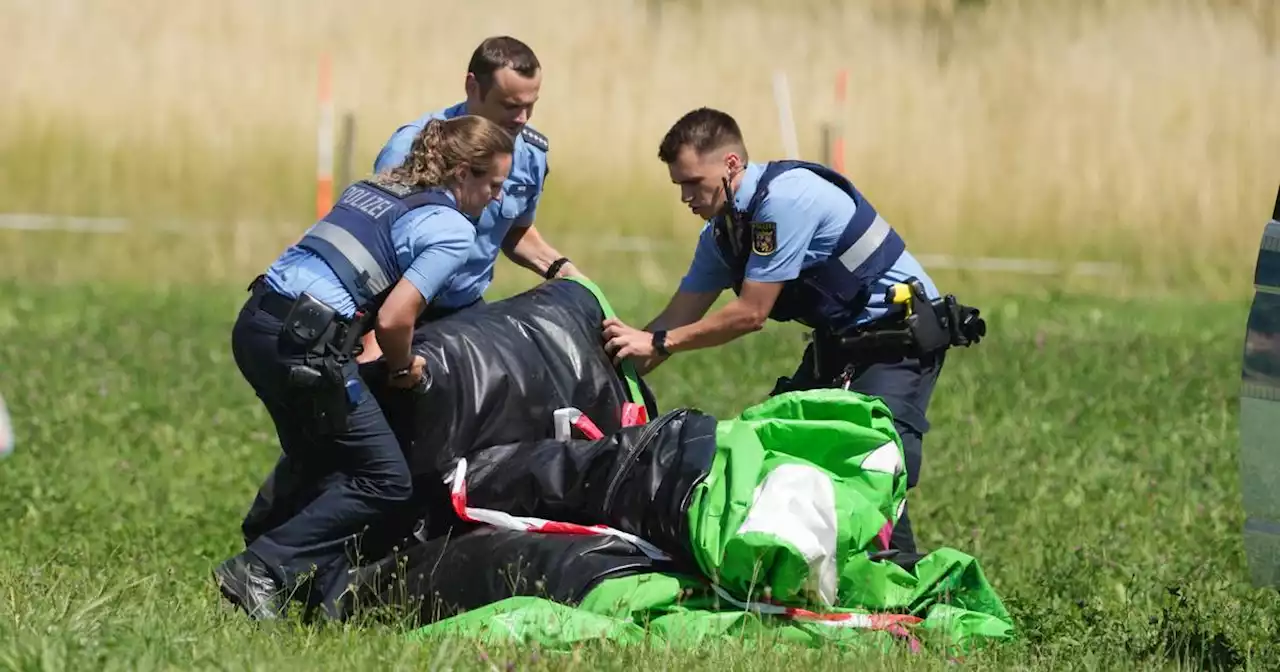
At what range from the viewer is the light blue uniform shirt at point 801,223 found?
6719 millimetres

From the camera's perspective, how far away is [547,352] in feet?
21.6

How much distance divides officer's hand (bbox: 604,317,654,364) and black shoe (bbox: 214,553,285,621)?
143 centimetres

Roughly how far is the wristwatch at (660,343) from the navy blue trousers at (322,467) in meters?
1.09

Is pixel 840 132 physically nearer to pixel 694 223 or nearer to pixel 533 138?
pixel 694 223

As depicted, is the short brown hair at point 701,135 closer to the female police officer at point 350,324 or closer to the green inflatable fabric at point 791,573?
the female police officer at point 350,324

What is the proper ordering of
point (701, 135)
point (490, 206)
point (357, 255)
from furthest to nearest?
point (490, 206) < point (701, 135) < point (357, 255)

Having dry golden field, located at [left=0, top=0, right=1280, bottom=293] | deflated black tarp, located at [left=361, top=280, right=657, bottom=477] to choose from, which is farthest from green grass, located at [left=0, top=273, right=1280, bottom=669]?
dry golden field, located at [left=0, top=0, right=1280, bottom=293]

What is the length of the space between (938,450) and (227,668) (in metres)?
6.22

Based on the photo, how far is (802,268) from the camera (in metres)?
6.91

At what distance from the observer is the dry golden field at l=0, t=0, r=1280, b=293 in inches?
781

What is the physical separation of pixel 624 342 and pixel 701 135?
77 cm

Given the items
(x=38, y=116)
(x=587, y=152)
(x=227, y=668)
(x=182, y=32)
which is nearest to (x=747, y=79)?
(x=587, y=152)

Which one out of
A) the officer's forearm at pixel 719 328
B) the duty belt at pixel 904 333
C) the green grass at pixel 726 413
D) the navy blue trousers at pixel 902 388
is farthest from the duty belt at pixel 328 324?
the duty belt at pixel 904 333

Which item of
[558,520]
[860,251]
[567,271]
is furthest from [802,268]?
[558,520]
